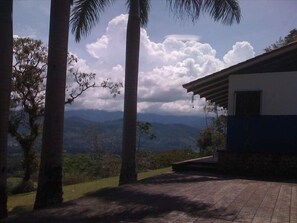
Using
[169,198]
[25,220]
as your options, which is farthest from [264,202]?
[25,220]

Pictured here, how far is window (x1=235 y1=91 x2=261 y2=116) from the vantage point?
580 inches

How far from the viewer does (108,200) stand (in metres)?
8.88

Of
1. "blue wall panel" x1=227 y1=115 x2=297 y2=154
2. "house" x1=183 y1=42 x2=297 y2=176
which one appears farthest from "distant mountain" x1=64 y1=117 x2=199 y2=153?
"house" x1=183 y1=42 x2=297 y2=176

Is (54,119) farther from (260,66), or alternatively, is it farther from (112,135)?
(112,135)

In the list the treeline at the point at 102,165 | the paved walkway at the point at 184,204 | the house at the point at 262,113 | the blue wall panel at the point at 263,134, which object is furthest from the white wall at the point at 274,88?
the treeline at the point at 102,165

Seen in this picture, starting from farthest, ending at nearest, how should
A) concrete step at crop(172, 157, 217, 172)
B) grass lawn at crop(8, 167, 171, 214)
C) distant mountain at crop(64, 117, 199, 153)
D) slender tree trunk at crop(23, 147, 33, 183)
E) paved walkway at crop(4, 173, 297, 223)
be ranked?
distant mountain at crop(64, 117, 199, 153)
slender tree trunk at crop(23, 147, 33, 183)
concrete step at crop(172, 157, 217, 172)
grass lawn at crop(8, 167, 171, 214)
paved walkway at crop(4, 173, 297, 223)

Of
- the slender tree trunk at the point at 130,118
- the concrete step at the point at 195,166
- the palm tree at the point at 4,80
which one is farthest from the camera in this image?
the concrete step at the point at 195,166

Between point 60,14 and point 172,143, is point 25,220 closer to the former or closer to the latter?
point 60,14

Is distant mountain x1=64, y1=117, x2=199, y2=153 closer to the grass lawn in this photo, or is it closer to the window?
the grass lawn

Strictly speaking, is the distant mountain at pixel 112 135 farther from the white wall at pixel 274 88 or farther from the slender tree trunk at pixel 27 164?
the white wall at pixel 274 88

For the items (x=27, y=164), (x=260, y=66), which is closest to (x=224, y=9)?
(x=260, y=66)

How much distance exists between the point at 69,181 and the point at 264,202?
13.5 m

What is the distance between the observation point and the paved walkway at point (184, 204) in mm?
7219

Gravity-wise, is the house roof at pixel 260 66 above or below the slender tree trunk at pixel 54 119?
above
